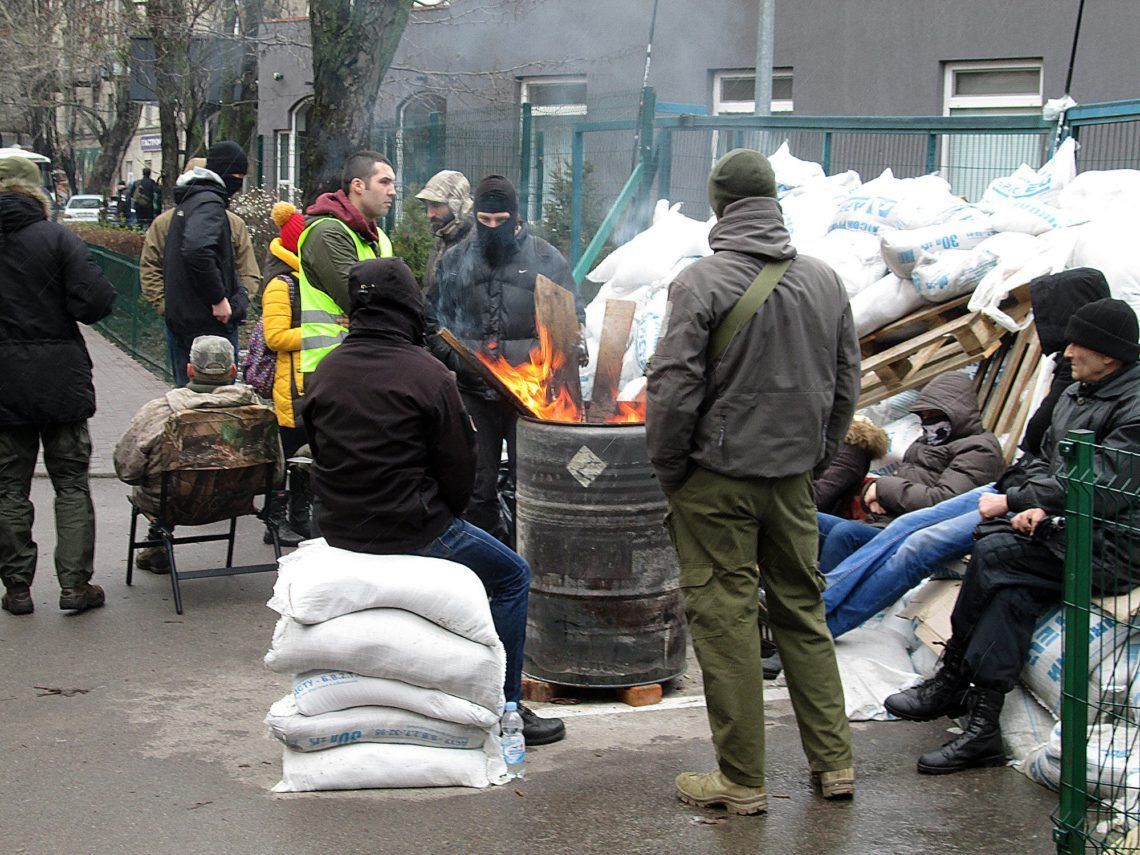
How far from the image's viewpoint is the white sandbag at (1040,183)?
24.0 ft

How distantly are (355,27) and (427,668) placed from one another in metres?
7.12

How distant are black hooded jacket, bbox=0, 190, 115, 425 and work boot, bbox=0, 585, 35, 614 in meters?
0.79

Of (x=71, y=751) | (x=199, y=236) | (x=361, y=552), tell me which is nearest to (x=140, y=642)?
(x=71, y=751)

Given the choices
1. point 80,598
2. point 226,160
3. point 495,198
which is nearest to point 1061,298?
point 495,198

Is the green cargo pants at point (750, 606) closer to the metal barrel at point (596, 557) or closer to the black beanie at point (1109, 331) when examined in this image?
the metal barrel at point (596, 557)

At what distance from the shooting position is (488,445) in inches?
261

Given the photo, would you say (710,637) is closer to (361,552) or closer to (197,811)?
(361,552)

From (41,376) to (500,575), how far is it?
2707 mm

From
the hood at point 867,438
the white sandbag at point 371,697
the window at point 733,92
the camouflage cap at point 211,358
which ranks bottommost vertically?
the white sandbag at point 371,697

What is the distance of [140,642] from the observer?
19.5 ft

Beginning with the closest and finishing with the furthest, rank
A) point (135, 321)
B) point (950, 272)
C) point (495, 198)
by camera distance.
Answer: point (495, 198) < point (950, 272) < point (135, 321)

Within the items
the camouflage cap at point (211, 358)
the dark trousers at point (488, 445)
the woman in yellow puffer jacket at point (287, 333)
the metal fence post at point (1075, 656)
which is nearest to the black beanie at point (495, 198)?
the dark trousers at point (488, 445)

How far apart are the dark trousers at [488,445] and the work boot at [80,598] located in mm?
1783

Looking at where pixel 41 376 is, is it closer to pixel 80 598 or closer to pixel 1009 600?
pixel 80 598
